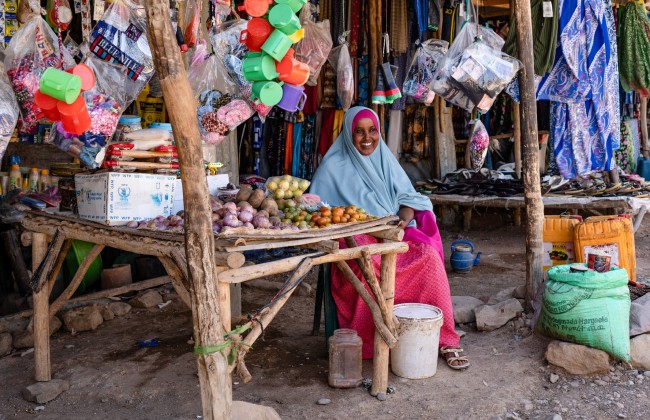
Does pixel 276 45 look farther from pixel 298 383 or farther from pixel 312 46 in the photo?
pixel 312 46

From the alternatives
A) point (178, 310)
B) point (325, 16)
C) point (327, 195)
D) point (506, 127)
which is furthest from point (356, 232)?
point (506, 127)

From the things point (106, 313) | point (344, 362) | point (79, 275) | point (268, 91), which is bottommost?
point (344, 362)

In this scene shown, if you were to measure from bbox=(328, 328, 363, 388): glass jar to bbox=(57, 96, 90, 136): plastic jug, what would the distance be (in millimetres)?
1650

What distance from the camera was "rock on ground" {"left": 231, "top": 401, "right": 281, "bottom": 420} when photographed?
8.98 feet

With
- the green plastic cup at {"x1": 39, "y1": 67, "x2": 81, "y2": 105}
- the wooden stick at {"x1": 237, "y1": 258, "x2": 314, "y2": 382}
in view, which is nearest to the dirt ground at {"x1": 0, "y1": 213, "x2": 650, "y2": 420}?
the wooden stick at {"x1": 237, "y1": 258, "x2": 314, "y2": 382}

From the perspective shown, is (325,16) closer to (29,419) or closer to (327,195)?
(327,195)

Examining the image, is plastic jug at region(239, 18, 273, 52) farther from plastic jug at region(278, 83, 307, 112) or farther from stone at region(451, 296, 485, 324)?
stone at region(451, 296, 485, 324)

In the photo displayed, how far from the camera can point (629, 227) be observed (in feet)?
14.9

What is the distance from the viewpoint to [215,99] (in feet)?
11.8

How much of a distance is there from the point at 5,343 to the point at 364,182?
7.93ft

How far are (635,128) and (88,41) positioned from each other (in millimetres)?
7608

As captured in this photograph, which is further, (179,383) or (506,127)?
(506,127)

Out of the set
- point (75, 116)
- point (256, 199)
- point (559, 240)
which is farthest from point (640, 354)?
point (75, 116)

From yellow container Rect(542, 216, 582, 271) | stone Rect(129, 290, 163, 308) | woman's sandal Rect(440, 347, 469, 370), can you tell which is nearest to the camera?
woman's sandal Rect(440, 347, 469, 370)
